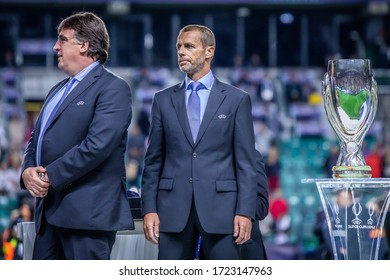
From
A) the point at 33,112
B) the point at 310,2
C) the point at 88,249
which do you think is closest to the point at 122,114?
the point at 88,249

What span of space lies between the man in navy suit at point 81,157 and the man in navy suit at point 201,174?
143 mm

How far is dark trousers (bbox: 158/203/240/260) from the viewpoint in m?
4.12

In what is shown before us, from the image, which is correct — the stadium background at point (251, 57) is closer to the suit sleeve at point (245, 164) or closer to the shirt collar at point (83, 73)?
the shirt collar at point (83, 73)

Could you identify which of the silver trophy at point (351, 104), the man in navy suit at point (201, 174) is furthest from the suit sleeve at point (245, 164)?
the silver trophy at point (351, 104)

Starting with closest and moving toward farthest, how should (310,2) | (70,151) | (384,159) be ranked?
(70,151) < (384,159) < (310,2)

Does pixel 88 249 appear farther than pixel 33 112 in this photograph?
No

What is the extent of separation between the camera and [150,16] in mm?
19578

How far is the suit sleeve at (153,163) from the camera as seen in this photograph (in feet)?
13.7

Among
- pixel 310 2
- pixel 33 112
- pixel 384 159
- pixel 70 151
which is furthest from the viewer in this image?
pixel 310 2

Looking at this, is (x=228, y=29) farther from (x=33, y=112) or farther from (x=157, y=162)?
(x=157, y=162)

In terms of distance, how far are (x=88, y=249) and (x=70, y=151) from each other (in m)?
0.41

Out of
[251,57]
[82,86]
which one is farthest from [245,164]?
[251,57]

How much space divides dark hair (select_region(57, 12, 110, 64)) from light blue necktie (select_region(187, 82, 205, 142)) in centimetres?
44

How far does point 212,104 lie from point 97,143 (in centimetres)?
53
